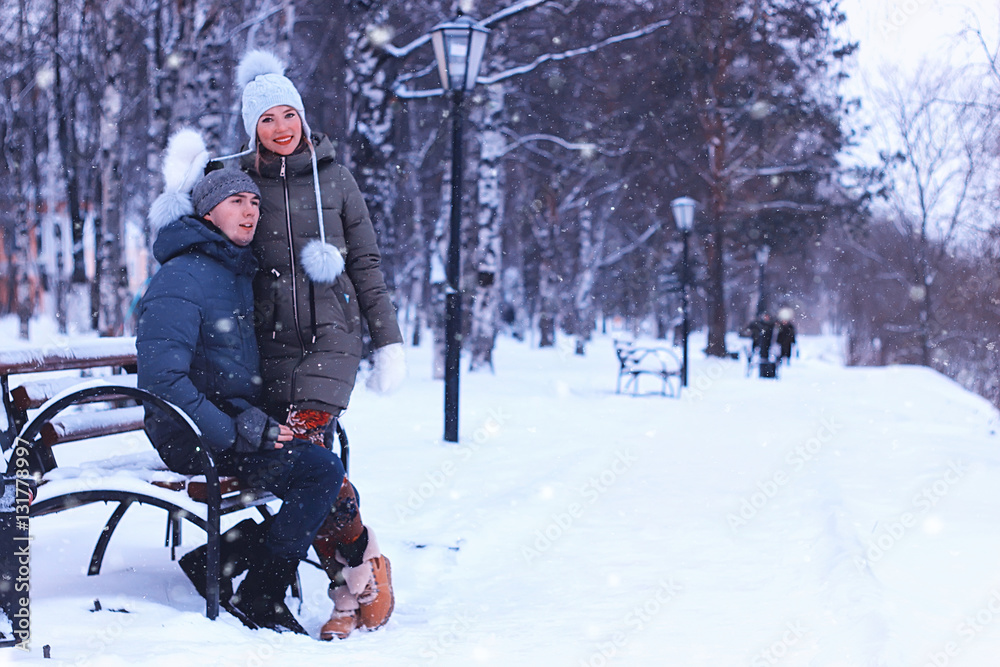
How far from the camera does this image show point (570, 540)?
16.0 ft

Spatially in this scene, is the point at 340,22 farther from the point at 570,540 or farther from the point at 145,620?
the point at 145,620

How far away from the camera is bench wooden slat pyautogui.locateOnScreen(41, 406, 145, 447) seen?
3225mm

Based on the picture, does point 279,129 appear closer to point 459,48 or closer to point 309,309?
point 309,309

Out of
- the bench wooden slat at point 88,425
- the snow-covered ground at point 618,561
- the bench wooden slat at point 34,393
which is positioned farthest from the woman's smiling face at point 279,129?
the snow-covered ground at point 618,561

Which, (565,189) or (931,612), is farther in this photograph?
(565,189)

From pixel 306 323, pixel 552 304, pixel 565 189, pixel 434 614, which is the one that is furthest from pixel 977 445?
pixel 552 304

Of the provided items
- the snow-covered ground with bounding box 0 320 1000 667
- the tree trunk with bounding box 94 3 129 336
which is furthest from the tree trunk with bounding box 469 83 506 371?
the snow-covered ground with bounding box 0 320 1000 667

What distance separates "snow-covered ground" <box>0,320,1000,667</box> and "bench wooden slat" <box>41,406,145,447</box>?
558 mm

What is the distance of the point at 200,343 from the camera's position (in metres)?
3.15

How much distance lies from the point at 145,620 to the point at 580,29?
1586cm

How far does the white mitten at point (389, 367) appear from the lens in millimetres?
3705

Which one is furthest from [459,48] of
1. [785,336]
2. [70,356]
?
[785,336]

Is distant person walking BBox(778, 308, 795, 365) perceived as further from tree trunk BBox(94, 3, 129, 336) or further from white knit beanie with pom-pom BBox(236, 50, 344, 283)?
white knit beanie with pom-pom BBox(236, 50, 344, 283)

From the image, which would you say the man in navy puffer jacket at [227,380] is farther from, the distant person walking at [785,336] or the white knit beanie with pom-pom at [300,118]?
the distant person walking at [785,336]
